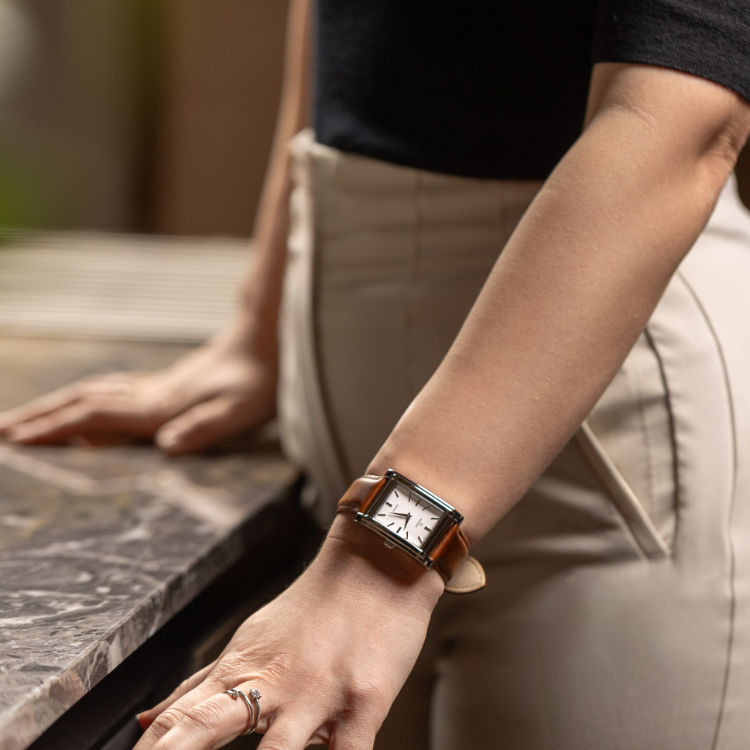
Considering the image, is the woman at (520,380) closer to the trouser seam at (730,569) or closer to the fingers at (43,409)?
the trouser seam at (730,569)

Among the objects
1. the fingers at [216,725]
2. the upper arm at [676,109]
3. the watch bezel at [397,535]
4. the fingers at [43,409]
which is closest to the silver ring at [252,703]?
the fingers at [216,725]

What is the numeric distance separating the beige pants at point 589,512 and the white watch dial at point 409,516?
172mm

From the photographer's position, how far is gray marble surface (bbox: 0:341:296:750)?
1.37 feet

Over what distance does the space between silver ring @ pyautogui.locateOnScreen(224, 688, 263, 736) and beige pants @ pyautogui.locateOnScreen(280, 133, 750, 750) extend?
26 cm

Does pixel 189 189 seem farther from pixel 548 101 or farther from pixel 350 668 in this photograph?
pixel 350 668

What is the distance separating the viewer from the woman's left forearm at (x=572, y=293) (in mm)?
442

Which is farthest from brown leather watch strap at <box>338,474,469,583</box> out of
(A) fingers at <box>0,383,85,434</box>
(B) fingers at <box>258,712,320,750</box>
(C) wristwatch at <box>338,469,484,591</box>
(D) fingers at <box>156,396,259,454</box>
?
(A) fingers at <box>0,383,85,434</box>

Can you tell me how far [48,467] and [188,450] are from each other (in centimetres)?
15

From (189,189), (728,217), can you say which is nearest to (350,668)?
(728,217)

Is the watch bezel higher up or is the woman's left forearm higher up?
the woman's left forearm

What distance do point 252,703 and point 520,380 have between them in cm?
23

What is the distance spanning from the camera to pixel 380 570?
1.46 ft

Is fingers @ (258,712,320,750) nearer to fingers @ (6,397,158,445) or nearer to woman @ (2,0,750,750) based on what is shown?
woman @ (2,0,750,750)

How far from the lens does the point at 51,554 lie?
1.90 feet
